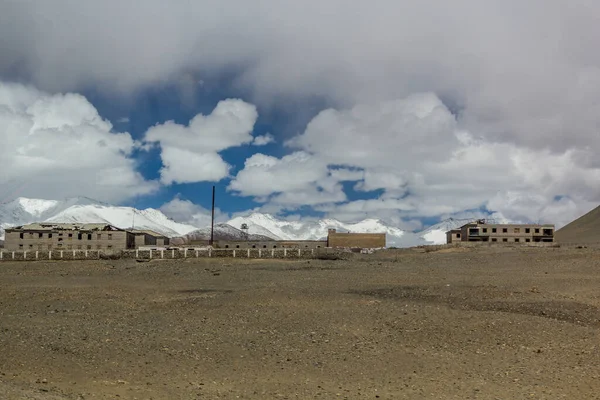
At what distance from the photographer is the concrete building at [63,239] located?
106 meters

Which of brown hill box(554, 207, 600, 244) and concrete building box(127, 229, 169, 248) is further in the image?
brown hill box(554, 207, 600, 244)

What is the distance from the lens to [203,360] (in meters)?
15.6

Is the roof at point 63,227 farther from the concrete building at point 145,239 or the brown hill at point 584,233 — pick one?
the brown hill at point 584,233

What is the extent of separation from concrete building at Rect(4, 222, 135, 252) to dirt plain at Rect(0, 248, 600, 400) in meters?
80.5

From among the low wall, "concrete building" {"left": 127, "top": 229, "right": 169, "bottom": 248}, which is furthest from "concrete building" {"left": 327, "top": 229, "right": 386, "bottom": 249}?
the low wall

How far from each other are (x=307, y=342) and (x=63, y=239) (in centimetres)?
9937

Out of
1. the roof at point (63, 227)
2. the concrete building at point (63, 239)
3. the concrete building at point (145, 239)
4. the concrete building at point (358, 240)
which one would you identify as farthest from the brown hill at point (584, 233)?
the roof at point (63, 227)

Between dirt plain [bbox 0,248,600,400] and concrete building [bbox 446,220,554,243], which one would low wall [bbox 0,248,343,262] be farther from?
concrete building [bbox 446,220,554,243]

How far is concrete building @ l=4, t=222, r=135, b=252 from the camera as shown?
10644 cm

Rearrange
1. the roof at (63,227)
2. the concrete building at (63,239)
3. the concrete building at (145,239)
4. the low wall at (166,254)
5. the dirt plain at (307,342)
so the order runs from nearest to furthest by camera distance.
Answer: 1. the dirt plain at (307,342)
2. the low wall at (166,254)
3. the concrete building at (63,239)
4. the roof at (63,227)
5. the concrete building at (145,239)

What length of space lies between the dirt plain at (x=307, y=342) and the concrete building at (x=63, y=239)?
264ft

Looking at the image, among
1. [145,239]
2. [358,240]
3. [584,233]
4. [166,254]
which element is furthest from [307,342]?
[584,233]

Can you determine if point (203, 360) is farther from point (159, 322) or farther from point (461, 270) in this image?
point (461, 270)

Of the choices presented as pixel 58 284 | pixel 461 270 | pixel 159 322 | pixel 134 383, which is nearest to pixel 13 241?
pixel 58 284
